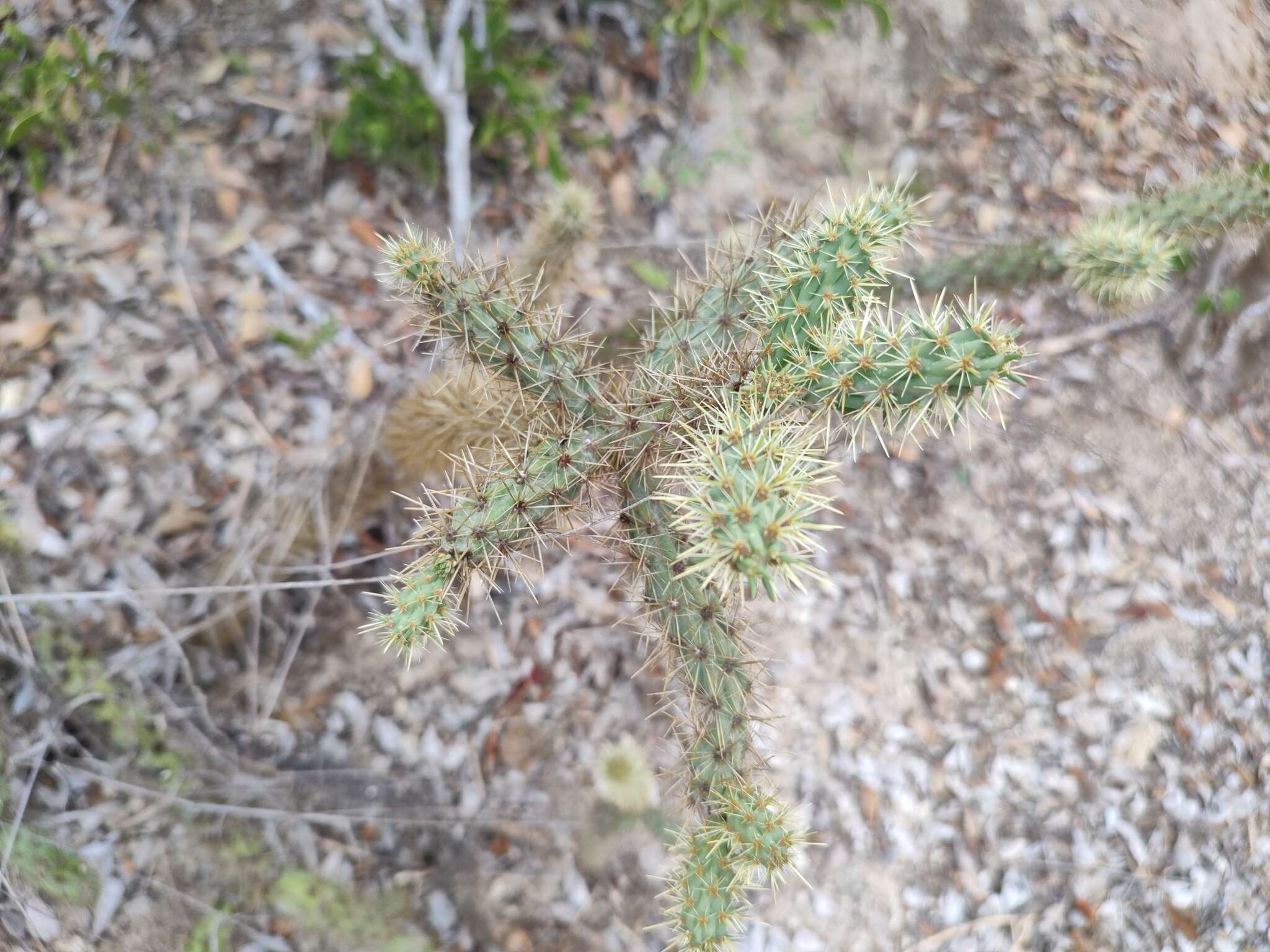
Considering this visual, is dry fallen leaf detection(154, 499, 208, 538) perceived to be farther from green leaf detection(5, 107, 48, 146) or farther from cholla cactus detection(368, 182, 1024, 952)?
green leaf detection(5, 107, 48, 146)

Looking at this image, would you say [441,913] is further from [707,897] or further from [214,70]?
[214,70]

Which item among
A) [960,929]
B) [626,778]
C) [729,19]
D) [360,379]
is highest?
[729,19]

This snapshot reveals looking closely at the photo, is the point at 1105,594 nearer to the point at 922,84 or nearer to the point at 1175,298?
the point at 1175,298

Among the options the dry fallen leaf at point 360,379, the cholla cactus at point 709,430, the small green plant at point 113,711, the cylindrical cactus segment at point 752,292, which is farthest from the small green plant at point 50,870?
the cylindrical cactus segment at point 752,292

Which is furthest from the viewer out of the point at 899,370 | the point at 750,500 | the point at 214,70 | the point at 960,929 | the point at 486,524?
the point at 214,70

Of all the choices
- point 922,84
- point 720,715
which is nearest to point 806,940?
point 720,715

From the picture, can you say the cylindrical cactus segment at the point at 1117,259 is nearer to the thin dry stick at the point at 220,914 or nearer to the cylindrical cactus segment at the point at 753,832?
the cylindrical cactus segment at the point at 753,832

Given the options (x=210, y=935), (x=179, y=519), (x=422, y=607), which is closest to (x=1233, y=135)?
(x=422, y=607)
